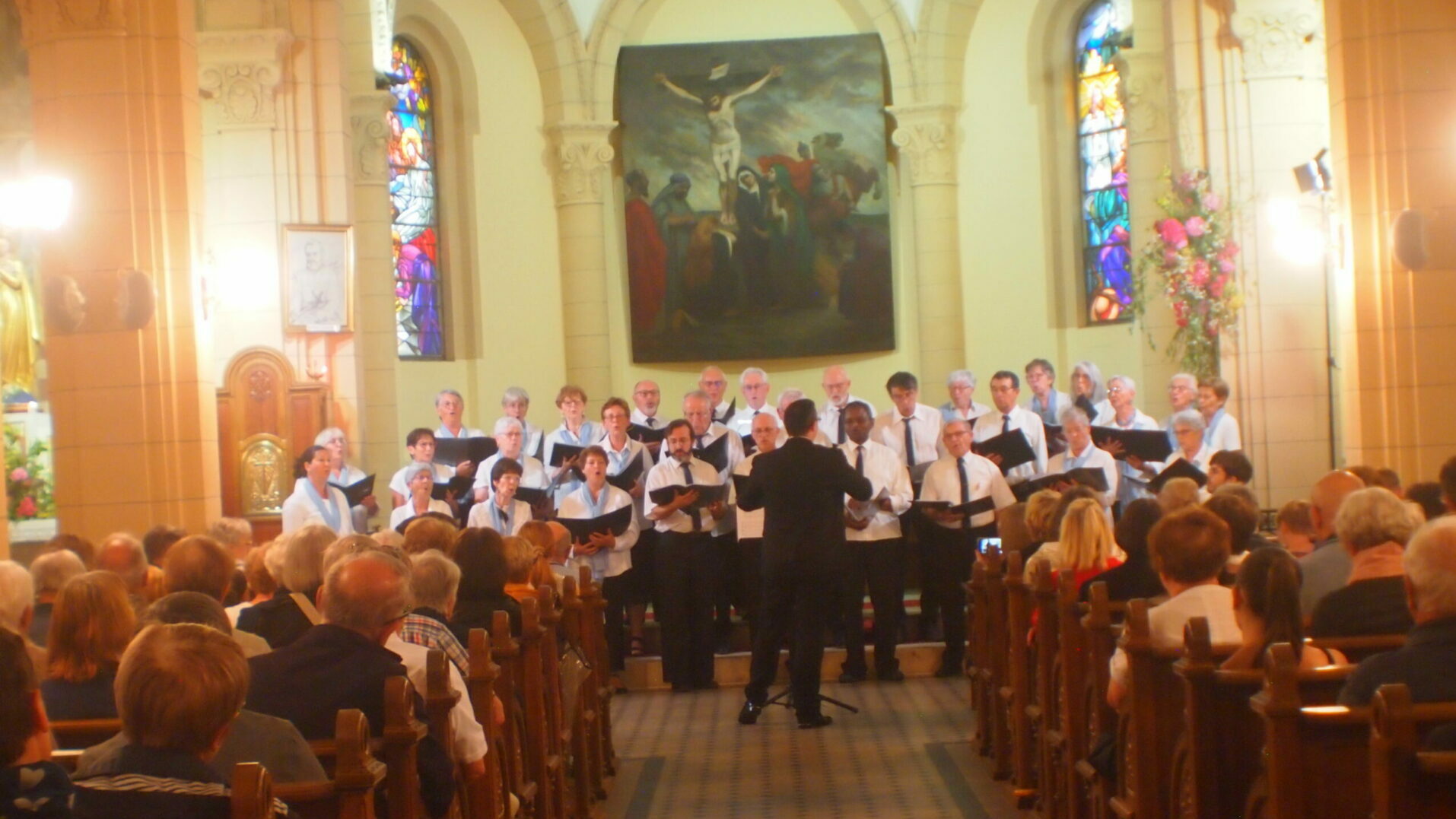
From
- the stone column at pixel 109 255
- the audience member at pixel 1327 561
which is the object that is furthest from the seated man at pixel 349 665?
the stone column at pixel 109 255

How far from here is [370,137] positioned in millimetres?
12953

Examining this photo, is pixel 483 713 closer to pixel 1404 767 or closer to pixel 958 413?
pixel 1404 767

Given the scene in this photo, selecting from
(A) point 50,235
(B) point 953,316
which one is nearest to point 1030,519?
(A) point 50,235

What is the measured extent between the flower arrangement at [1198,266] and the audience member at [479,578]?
280 inches

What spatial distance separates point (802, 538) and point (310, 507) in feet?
10.3

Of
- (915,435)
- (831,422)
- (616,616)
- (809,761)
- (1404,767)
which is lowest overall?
(809,761)

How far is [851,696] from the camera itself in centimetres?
905

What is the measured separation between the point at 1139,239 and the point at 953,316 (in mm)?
2570

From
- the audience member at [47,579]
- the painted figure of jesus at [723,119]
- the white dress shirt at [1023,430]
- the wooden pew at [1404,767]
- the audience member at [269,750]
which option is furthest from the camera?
the painted figure of jesus at [723,119]

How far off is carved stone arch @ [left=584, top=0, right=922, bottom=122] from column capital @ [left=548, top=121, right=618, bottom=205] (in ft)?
0.55

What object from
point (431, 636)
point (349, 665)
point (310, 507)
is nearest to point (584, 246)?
point (310, 507)

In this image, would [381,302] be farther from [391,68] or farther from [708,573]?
[708,573]

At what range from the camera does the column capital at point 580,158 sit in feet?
51.8

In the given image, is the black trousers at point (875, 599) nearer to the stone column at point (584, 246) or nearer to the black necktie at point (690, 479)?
the black necktie at point (690, 479)
